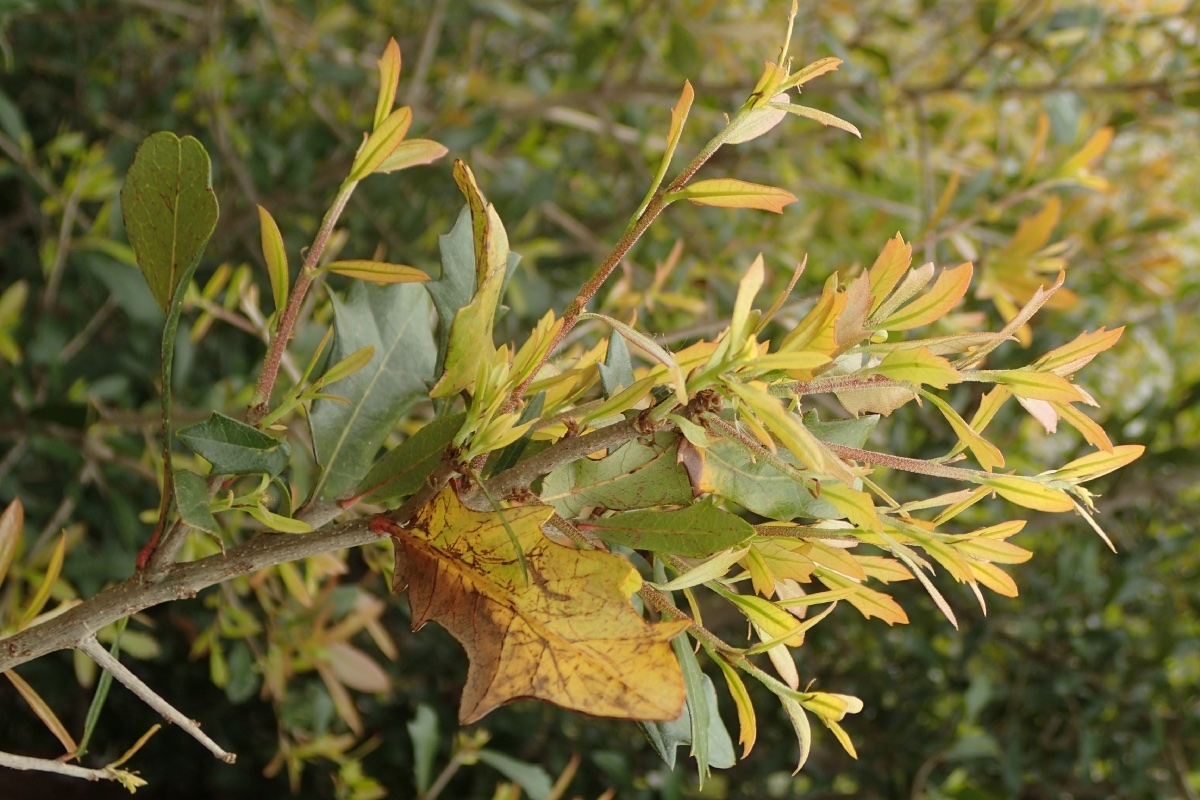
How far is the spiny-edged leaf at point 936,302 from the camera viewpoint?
38 centimetres

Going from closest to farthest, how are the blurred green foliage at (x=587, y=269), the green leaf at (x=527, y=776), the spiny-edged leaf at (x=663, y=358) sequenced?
the spiny-edged leaf at (x=663, y=358), the green leaf at (x=527, y=776), the blurred green foliage at (x=587, y=269)

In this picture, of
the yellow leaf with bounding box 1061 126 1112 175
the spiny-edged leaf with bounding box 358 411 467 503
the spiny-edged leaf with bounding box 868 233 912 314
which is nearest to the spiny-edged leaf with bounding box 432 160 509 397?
the spiny-edged leaf with bounding box 358 411 467 503

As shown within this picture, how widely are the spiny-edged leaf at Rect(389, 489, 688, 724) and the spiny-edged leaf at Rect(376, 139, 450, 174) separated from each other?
0.15 metres

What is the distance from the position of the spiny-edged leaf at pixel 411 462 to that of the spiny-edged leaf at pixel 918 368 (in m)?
0.16

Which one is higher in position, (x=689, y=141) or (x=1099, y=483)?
(x=689, y=141)

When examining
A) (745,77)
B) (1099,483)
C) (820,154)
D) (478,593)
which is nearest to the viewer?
(478,593)

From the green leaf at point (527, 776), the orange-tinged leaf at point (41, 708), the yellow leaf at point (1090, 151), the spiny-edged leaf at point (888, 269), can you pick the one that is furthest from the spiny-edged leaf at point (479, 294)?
the yellow leaf at point (1090, 151)

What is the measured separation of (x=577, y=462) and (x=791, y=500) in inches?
3.3

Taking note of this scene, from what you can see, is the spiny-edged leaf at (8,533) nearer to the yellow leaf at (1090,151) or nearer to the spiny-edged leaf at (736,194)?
the spiny-edged leaf at (736,194)

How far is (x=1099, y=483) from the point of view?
61.0 inches

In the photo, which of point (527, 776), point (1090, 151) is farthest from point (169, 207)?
point (1090, 151)

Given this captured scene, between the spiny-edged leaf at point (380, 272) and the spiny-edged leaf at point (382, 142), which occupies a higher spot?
the spiny-edged leaf at point (382, 142)

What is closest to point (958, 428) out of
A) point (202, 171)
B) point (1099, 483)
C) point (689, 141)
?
point (202, 171)

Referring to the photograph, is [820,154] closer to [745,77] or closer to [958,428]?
[745,77]
